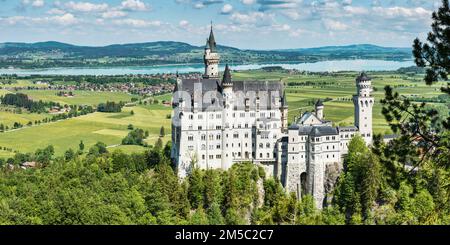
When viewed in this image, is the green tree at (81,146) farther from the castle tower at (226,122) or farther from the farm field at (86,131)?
the castle tower at (226,122)

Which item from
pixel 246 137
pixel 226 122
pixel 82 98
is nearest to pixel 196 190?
pixel 226 122

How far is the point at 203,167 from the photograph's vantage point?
65688 mm

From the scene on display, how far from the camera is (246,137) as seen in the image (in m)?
66.6

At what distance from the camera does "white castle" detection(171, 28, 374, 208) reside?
65000mm

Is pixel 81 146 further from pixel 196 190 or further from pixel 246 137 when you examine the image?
pixel 196 190

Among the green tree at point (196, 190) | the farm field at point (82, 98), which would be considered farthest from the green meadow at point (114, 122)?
the green tree at point (196, 190)

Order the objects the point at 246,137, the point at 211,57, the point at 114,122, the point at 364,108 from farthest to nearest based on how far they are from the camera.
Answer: the point at 114,122 → the point at 211,57 → the point at 364,108 → the point at 246,137

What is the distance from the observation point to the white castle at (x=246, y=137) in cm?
6500

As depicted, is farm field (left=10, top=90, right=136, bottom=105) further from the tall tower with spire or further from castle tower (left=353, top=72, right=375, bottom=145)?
castle tower (left=353, top=72, right=375, bottom=145)

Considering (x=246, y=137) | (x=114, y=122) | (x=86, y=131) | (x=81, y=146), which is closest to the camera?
(x=246, y=137)

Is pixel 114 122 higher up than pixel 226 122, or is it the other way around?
pixel 226 122

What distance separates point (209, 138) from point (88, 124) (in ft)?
259

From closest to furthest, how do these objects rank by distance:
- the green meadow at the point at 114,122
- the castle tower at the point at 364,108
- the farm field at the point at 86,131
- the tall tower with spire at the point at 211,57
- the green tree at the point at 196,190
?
the green tree at the point at 196,190 < the castle tower at the point at 364,108 < the tall tower with spire at the point at 211,57 < the green meadow at the point at 114,122 < the farm field at the point at 86,131

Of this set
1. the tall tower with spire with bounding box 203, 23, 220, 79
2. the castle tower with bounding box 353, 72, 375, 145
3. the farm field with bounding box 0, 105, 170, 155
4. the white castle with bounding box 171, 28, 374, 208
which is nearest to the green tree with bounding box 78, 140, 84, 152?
the farm field with bounding box 0, 105, 170, 155
